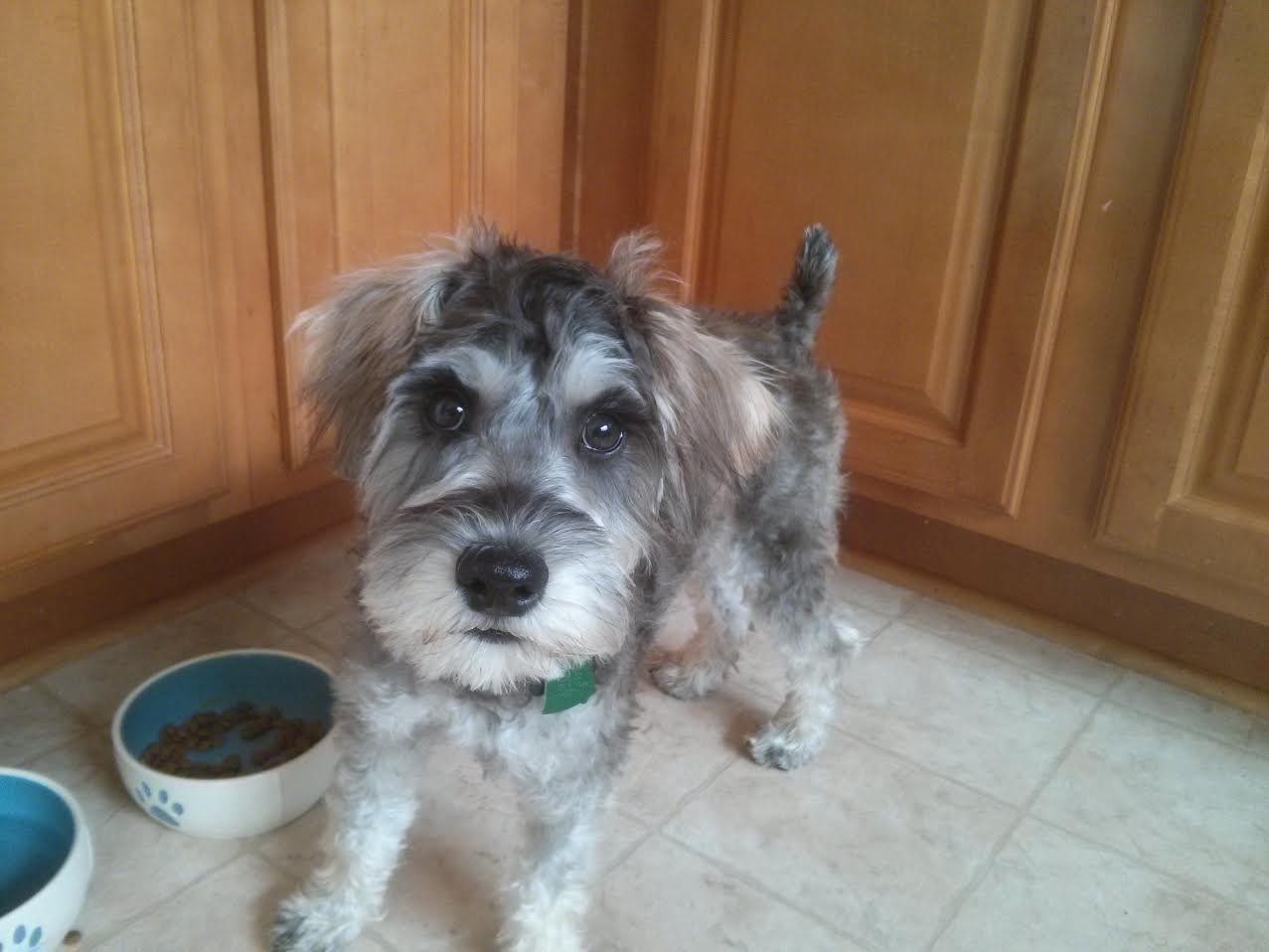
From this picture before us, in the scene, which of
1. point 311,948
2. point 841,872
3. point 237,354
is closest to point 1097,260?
point 841,872

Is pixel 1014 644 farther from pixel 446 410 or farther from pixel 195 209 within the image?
pixel 195 209

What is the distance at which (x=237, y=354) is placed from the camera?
2.04 m

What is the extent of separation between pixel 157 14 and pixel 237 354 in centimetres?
62

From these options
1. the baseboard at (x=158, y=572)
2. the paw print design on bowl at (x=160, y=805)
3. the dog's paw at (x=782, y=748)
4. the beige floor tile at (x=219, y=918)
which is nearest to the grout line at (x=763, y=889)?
the dog's paw at (x=782, y=748)

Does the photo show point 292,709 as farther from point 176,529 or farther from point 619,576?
point 619,576

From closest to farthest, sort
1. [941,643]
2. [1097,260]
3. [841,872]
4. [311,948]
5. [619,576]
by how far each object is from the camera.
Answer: [619,576]
[311,948]
[841,872]
[1097,260]
[941,643]

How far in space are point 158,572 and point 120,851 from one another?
2.45 ft

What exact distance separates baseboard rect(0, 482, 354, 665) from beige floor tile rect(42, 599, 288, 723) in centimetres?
8

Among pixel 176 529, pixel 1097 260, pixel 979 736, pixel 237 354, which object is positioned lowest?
pixel 979 736

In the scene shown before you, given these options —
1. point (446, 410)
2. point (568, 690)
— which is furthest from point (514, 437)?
point (568, 690)

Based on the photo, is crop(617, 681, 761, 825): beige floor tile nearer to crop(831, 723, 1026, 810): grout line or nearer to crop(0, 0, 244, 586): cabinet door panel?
crop(831, 723, 1026, 810): grout line

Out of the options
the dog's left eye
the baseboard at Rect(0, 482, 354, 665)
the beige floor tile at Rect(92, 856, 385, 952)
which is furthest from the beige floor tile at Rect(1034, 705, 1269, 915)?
the baseboard at Rect(0, 482, 354, 665)

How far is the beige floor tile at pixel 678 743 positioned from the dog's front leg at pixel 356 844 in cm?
45

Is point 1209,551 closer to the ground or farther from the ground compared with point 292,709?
farther from the ground
